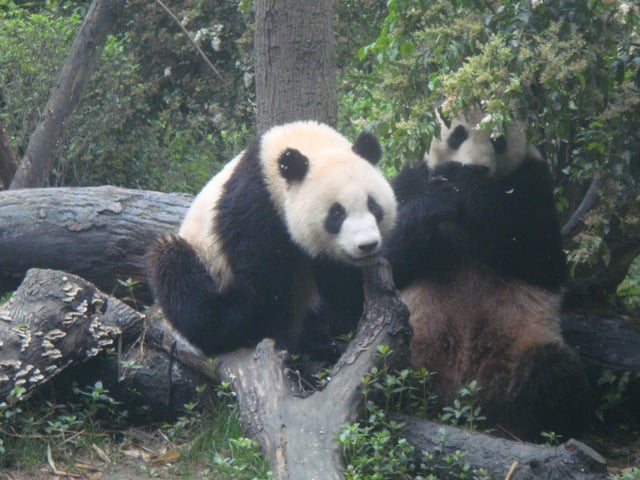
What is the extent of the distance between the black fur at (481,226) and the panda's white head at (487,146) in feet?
0.13

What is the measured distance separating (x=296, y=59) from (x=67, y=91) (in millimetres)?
2293

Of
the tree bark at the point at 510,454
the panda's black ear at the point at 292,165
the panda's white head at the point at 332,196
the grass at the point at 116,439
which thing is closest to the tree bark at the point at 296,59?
the panda's white head at the point at 332,196

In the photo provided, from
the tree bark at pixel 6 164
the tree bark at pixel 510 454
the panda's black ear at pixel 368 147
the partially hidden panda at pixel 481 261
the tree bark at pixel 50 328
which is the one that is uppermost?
the panda's black ear at pixel 368 147

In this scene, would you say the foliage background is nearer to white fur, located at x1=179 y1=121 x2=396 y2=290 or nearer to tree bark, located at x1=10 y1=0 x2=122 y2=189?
white fur, located at x1=179 y1=121 x2=396 y2=290

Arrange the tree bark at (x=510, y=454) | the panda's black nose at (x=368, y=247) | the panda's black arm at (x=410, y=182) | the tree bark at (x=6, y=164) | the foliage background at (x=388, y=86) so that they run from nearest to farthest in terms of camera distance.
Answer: the tree bark at (x=510, y=454), the foliage background at (x=388, y=86), the panda's black nose at (x=368, y=247), the panda's black arm at (x=410, y=182), the tree bark at (x=6, y=164)

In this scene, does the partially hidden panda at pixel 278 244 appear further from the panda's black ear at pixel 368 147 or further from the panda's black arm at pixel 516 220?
the panda's black arm at pixel 516 220

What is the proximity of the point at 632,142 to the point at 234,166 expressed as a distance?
2110 mm

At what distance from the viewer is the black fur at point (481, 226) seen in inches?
190

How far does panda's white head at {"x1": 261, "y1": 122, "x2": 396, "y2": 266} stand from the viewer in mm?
4402

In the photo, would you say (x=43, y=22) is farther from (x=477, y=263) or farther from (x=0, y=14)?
(x=477, y=263)

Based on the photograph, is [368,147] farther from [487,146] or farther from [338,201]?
[487,146]

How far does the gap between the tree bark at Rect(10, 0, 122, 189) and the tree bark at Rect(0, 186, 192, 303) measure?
49.9 inches

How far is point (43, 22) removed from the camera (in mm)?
→ 8406

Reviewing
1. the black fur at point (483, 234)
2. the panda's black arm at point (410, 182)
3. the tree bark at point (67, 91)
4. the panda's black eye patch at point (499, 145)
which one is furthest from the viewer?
the tree bark at point (67, 91)
